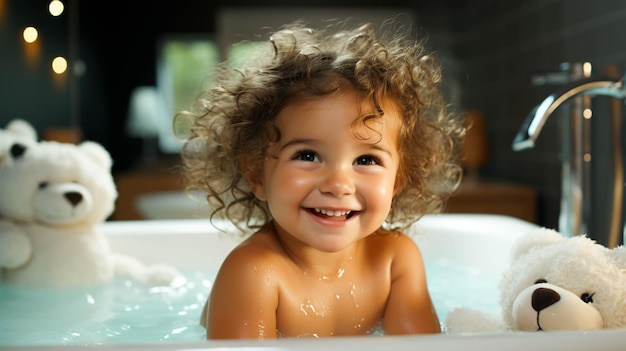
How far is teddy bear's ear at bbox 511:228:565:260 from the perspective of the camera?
1064mm

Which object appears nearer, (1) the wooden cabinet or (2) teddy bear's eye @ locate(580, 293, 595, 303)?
(2) teddy bear's eye @ locate(580, 293, 595, 303)

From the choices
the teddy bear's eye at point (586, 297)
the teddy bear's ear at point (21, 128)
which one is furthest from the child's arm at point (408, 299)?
the teddy bear's ear at point (21, 128)

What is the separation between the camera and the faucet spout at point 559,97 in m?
1.22

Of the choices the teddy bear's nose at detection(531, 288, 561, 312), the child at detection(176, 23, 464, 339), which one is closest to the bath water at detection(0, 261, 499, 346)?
the child at detection(176, 23, 464, 339)

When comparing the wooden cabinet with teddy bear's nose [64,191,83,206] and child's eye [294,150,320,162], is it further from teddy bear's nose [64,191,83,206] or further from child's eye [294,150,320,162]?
child's eye [294,150,320,162]

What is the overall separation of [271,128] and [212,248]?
78 centimetres

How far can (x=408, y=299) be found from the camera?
1114 millimetres

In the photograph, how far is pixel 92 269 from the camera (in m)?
1.49

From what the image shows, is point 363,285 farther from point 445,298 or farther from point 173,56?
point 173,56

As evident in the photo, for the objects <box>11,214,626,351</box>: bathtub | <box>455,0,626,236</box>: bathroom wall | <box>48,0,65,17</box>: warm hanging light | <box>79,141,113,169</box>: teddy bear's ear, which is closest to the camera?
<box>48,0,65,17</box>: warm hanging light

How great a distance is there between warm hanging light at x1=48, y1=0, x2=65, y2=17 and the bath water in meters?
0.54

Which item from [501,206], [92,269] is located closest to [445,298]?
[92,269]

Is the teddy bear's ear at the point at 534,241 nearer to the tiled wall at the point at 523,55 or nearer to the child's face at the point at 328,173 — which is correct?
the child's face at the point at 328,173

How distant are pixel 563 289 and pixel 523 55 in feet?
7.70
